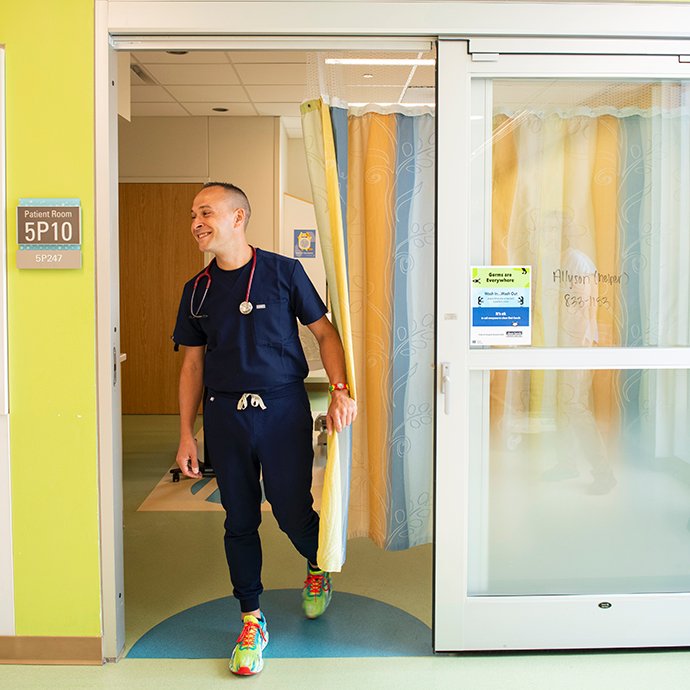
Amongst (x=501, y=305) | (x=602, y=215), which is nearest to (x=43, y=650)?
(x=501, y=305)

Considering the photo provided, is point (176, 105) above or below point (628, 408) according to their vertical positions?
above

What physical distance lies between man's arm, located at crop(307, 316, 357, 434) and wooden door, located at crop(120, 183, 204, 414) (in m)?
4.83

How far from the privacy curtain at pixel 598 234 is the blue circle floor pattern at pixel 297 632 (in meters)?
0.88

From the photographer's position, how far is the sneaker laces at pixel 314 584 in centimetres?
291

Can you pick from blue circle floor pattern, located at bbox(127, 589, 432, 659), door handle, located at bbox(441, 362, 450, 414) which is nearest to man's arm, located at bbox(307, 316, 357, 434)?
door handle, located at bbox(441, 362, 450, 414)

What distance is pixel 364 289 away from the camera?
2941mm

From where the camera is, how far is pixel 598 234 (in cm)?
261

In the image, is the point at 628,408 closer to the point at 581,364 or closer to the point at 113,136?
the point at 581,364

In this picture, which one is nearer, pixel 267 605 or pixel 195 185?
pixel 267 605

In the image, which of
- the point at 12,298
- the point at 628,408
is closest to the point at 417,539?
the point at 628,408

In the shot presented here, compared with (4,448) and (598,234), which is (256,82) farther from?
(4,448)

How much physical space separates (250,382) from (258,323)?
0.20 m

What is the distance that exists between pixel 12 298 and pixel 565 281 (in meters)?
1.82

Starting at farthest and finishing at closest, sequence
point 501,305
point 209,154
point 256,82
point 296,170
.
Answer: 1. point 296,170
2. point 209,154
3. point 256,82
4. point 501,305
